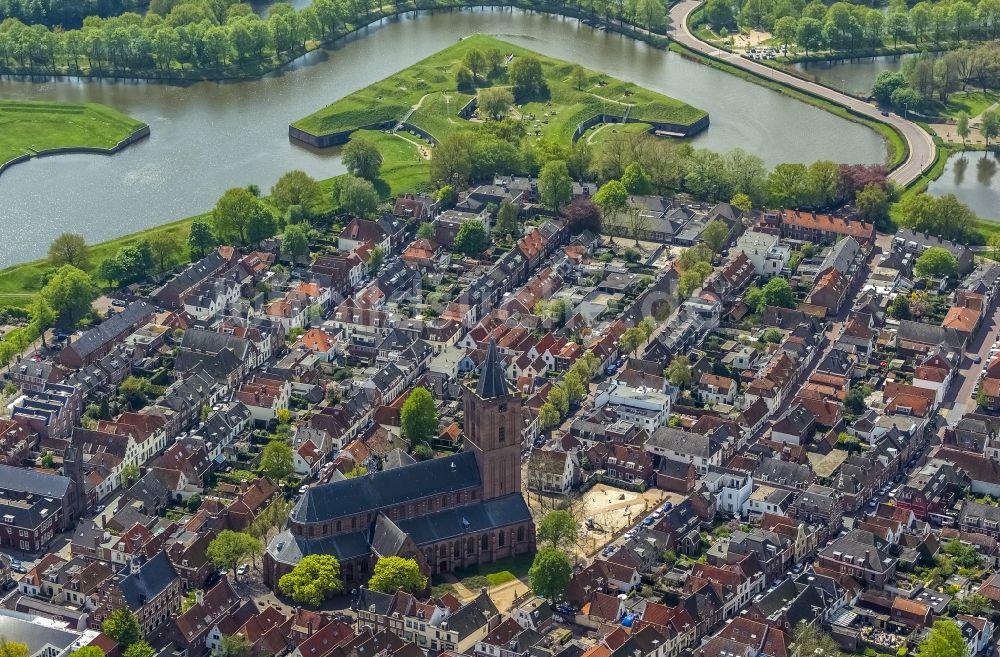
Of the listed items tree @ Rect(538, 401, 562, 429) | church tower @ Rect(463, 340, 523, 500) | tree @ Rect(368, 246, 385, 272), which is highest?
church tower @ Rect(463, 340, 523, 500)

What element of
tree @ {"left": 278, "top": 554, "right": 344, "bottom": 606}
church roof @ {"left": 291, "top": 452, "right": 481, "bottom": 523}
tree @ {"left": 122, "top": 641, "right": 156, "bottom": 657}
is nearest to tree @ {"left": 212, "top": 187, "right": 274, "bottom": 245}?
church roof @ {"left": 291, "top": 452, "right": 481, "bottom": 523}

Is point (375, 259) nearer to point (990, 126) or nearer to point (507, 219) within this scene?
point (507, 219)

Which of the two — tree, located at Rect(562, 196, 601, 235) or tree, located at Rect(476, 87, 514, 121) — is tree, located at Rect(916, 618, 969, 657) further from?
tree, located at Rect(476, 87, 514, 121)

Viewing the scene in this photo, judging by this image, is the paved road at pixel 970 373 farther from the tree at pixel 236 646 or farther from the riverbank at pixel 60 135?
the riverbank at pixel 60 135

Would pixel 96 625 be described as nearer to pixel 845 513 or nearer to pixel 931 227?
pixel 845 513

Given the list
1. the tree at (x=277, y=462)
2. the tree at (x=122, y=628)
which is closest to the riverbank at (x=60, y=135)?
the tree at (x=277, y=462)

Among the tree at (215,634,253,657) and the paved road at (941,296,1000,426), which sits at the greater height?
the tree at (215,634,253,657)

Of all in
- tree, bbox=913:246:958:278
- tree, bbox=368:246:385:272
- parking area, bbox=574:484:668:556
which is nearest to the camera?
parking area, bbox=574:484:668:556
